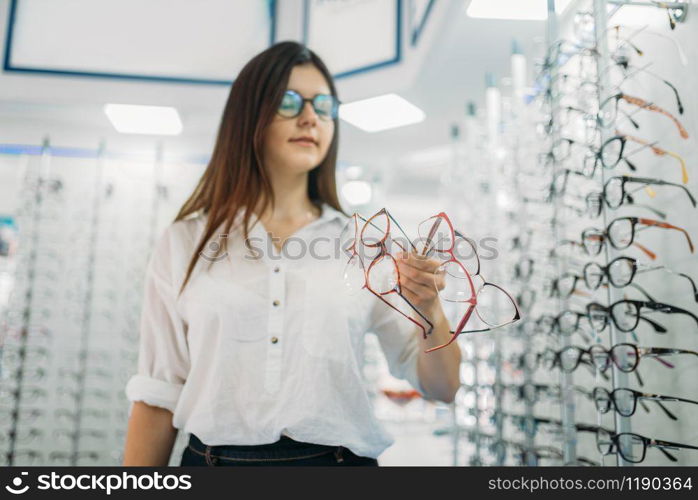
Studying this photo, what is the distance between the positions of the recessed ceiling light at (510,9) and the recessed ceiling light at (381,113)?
0.90 m

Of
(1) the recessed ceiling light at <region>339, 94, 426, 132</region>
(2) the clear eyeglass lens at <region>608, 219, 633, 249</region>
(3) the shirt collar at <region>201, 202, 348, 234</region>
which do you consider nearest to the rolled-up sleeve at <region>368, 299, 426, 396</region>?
(3) the shirt collar at <region>201, 202, 348, 234</region>

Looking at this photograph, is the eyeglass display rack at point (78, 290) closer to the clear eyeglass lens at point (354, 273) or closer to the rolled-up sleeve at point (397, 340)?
the rolled-up sleeve at point (397, 340)

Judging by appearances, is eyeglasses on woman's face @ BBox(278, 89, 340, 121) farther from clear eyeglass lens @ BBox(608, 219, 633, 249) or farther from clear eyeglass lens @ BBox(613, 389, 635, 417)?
clear eyeglass lens @ BBox(613, 389, 635, 417)

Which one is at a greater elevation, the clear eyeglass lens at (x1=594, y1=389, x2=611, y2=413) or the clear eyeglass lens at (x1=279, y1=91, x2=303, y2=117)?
the clear eyeglass lens at (x1=279, y1=91, x2=303, y2=117)

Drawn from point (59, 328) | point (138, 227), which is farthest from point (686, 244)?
point (59, 328)

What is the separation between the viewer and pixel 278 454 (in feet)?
3.79

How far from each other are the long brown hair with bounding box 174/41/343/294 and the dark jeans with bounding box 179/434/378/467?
1.23ft

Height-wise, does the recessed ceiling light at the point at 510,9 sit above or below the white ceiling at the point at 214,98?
above

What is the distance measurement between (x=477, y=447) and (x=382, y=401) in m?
6.37

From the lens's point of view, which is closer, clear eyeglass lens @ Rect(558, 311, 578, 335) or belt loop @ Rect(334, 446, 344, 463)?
belt loop @ Rect(334, 446, 344, 463)

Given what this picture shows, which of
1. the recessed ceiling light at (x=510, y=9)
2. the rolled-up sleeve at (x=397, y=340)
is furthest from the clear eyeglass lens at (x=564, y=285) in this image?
the recessed ceiling light at (x=510, y=9)

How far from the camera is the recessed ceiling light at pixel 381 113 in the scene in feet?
11.5

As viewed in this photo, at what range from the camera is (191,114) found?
12.5 ft

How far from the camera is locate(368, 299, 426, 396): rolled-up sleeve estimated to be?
135 centimetres
